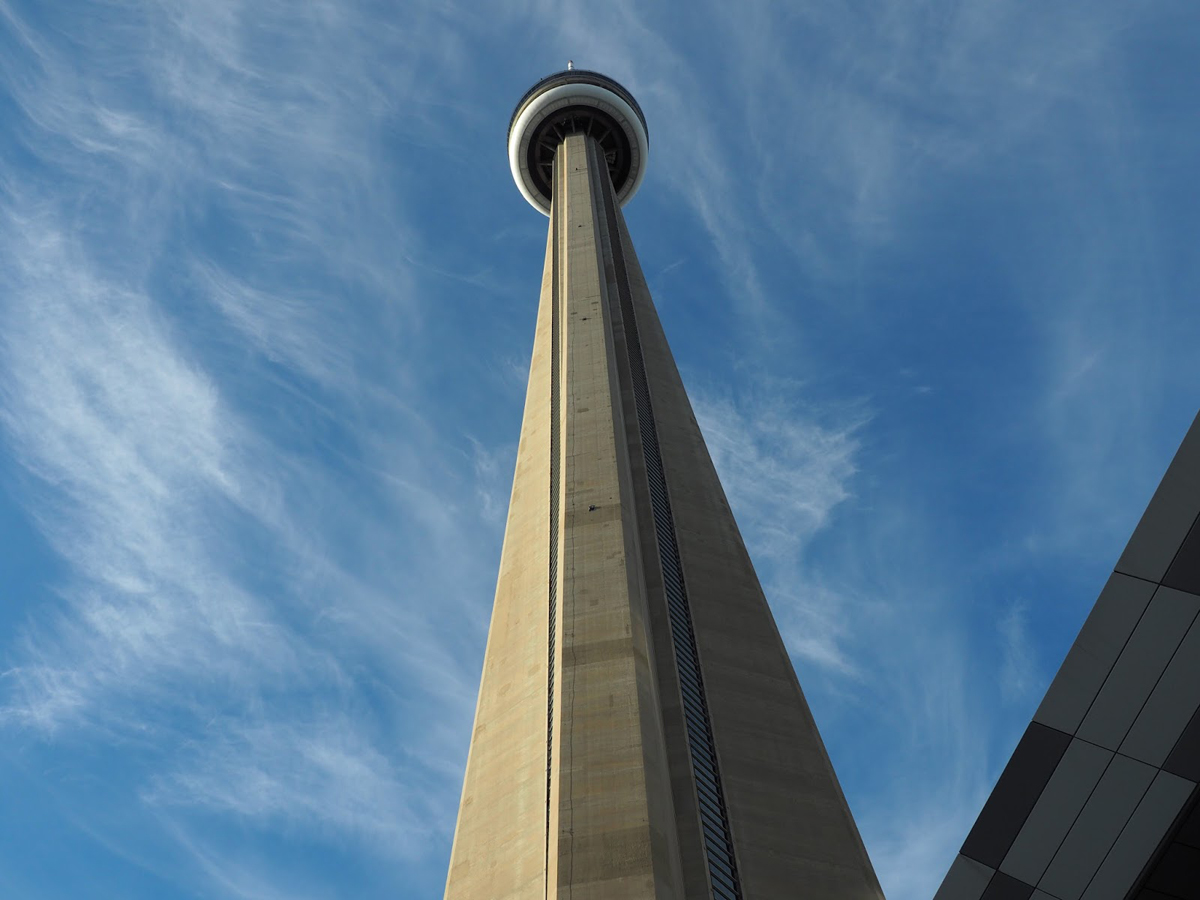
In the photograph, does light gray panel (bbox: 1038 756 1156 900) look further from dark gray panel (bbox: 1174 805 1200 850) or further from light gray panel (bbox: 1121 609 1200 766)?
dark gray panel (bbox: 1174 805 1200 850)

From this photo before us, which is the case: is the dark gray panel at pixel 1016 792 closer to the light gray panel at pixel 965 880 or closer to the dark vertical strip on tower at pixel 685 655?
the light gray panel at pixel 965 880

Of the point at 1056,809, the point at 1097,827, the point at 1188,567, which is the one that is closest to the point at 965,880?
the point at 1056,809

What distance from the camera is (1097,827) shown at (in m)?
7.60

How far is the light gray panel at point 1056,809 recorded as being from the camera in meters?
7.66

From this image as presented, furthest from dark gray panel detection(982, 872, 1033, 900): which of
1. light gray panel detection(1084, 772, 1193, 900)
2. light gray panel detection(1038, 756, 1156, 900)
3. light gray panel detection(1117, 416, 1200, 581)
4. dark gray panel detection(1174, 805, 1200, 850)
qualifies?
light gray panel detection(1117, 416, 1200, 581)

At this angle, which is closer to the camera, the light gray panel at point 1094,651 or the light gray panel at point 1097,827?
the light gray panel at point 1097,827

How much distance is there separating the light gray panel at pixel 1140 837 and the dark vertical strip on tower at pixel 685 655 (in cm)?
693

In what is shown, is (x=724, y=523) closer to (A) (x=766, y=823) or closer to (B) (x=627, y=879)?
(A) (x=766, y=823)

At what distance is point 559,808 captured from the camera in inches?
484

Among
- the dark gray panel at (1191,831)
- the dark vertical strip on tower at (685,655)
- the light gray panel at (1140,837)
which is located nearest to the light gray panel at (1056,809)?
the light gray panel at (1140,837)

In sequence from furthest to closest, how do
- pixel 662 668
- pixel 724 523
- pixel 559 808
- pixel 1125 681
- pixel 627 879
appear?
pixel 724 523 → pixel 662 668 → pixel 559 808 → pixel 627 879 → pixel 1125 681

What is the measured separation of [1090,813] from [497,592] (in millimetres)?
16896

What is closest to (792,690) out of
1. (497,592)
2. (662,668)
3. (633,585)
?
(662,668)

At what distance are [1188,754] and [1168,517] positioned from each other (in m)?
1.80
